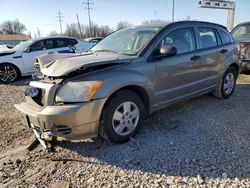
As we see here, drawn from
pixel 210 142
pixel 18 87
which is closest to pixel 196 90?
pixel 210 142

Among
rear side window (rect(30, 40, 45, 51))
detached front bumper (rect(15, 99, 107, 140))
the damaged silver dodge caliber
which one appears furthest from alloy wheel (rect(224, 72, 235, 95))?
rear side window (rect(30, 40, 45, 51))

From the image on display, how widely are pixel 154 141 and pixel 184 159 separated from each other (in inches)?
23.3

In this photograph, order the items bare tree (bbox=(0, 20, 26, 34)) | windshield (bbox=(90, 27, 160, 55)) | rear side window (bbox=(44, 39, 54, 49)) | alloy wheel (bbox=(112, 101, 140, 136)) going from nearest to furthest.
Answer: alloy wheel (bbox=(112, 101, 140, 136))
windshield (bbox=(90, 27, 160, 55))
rear side window (bbox=(44, 39, 54, 49))
bare tree (bbox=(0, 20, 26, 34))

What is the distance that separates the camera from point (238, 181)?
2709 mm

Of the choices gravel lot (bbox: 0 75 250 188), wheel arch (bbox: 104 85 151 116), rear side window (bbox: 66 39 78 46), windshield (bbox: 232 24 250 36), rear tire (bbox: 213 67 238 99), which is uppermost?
windshield (bbox: 232 24 250 36)

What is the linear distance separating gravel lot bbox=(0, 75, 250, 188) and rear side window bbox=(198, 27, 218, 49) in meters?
1.41

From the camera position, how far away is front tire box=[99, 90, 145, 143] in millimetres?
3289

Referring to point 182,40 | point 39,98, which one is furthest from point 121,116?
point 182,40

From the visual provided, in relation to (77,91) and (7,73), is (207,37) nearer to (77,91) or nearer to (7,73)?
(77,91)

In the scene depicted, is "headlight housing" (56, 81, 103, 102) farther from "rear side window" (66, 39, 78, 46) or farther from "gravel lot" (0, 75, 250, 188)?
"rear side window" (66, 39, 78, 46)

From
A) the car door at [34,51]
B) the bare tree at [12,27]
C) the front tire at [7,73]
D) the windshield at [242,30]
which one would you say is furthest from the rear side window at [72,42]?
the bare tree at [12,27]

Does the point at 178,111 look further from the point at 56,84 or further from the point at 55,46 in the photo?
the point at 55,46

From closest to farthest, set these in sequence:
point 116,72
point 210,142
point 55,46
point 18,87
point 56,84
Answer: point 56,84 < point 116,72 < point 210,142 < point 18,87 < point 55,46

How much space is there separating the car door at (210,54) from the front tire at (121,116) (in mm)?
1774
